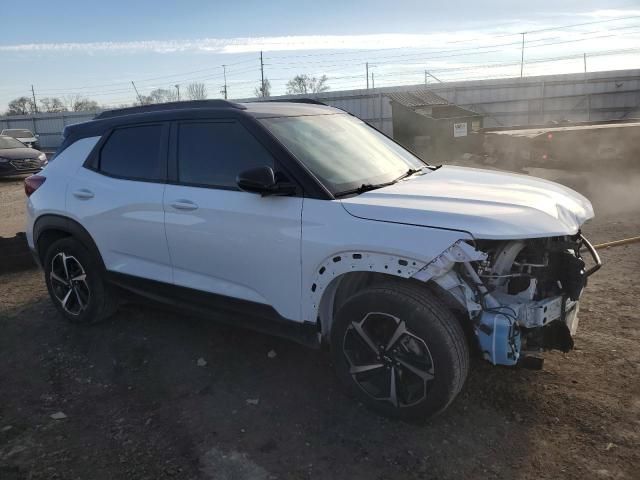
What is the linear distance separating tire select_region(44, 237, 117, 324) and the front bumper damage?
9.68 ft

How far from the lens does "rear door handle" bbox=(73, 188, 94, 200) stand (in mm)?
4328

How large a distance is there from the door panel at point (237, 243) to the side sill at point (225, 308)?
0.05 meters

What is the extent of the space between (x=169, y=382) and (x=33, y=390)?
3.15 ft

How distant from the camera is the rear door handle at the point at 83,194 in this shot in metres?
4.33

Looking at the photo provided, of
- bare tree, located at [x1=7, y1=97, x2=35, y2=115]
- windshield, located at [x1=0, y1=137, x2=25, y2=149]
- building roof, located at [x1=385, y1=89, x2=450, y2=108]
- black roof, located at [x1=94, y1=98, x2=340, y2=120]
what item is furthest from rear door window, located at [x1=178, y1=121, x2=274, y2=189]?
bare tree, located at [x1=7, y1=97, x2=35, y2=115]

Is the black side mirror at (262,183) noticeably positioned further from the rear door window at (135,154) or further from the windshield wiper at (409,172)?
the rear door window at (135,154)

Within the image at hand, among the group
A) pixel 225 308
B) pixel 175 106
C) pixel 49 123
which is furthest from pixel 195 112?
pixel 49 123

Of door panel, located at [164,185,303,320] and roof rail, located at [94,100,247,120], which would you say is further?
roof rail, located at [94,100,247,120]

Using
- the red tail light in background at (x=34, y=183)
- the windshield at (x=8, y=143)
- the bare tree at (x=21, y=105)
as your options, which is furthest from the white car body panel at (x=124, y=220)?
the bare tree at (x=21, y=105)

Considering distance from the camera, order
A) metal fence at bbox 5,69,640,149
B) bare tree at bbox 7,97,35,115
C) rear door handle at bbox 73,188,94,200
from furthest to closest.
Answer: bare tree at bbox 7,97,35,115
metal fence at bbox 5,69,640,149
rear door handle at bbox 73,188,94,200

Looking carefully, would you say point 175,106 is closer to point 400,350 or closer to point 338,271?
point 338,271

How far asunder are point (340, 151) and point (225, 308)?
A: 1.33m

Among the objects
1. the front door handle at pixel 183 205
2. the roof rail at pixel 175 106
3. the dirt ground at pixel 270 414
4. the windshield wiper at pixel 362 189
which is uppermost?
the roof rail at pixel 175 106

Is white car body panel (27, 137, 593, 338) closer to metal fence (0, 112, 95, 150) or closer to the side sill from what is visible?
the side sill
